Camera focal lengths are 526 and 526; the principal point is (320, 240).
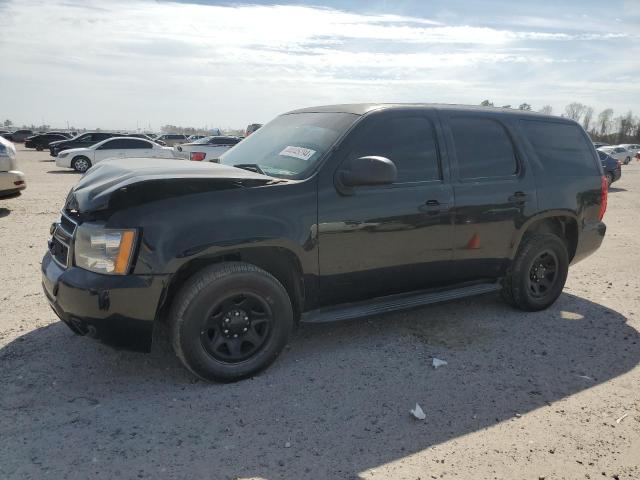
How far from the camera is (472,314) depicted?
A: 16.6ft

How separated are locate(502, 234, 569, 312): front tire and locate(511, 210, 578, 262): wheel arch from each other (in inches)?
3.9

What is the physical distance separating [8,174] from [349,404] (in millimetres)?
8009

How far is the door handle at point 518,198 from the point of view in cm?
461

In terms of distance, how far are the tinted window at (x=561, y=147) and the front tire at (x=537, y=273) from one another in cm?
69

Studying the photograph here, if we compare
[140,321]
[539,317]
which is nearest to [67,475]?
[140,321]

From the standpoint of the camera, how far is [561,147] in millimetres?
5133

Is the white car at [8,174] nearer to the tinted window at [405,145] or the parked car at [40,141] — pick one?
the tinted window at [405,145]

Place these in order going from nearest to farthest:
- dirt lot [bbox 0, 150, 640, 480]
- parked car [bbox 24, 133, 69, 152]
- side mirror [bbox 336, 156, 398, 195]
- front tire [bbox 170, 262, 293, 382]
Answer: dirt lot [bbox 0, 150, 640, 480], front tire [bbox 170, 262, 293, 382], side mirror [bbox 336, 156, 398, 195], parked car [bbox 24, 133, 69, 152]

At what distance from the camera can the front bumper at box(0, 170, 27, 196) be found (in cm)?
877

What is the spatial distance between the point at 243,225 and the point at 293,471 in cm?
149

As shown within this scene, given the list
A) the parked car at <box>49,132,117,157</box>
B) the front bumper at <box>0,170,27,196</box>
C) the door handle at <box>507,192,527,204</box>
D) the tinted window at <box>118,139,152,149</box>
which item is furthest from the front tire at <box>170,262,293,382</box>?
the parked car at <box>49,132,117,157</box>

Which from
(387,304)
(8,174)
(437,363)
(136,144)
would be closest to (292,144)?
(387,304)

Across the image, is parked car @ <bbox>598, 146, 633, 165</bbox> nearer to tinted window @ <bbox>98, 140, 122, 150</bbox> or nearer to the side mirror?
tinted window @ <bbox>98, 140, 122, 150</bbox>

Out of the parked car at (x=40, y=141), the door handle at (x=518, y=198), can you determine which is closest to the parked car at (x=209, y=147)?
the door handle at (x=518, y=198)
